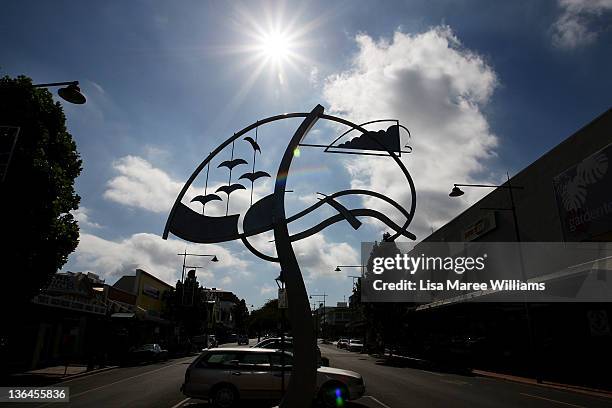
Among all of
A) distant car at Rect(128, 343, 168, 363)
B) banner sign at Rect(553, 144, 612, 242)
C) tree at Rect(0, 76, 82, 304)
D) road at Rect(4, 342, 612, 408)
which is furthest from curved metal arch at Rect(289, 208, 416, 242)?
distant car at Rect(128, 343, 168, 363)

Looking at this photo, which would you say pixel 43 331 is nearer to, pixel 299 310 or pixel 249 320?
pixel 299 310

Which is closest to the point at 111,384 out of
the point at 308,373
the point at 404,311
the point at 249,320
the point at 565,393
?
the point at 308,373

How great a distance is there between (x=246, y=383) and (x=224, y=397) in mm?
664

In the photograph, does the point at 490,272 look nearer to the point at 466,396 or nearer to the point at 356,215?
the point at 466,396

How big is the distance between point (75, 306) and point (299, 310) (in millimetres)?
20752

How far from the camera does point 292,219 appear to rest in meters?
10.4

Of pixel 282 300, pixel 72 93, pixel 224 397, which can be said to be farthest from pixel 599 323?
pixel 72 93

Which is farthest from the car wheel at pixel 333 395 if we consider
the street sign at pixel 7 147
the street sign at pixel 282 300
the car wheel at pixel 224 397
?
the street sign at pixel 7 147

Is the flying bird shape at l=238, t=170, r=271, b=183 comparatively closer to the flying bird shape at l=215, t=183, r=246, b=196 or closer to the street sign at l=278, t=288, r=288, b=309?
the flying bird shape at l=215, t=183, r=246, b=196

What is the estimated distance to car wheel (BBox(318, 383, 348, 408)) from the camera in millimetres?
10820

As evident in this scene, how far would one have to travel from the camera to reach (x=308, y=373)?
8.57m

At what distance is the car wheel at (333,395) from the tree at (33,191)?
39.4ft

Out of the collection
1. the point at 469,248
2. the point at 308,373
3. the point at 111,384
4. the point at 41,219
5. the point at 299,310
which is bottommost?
the point at 111,384

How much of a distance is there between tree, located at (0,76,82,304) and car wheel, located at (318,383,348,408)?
Answer: 1201 centimetres
